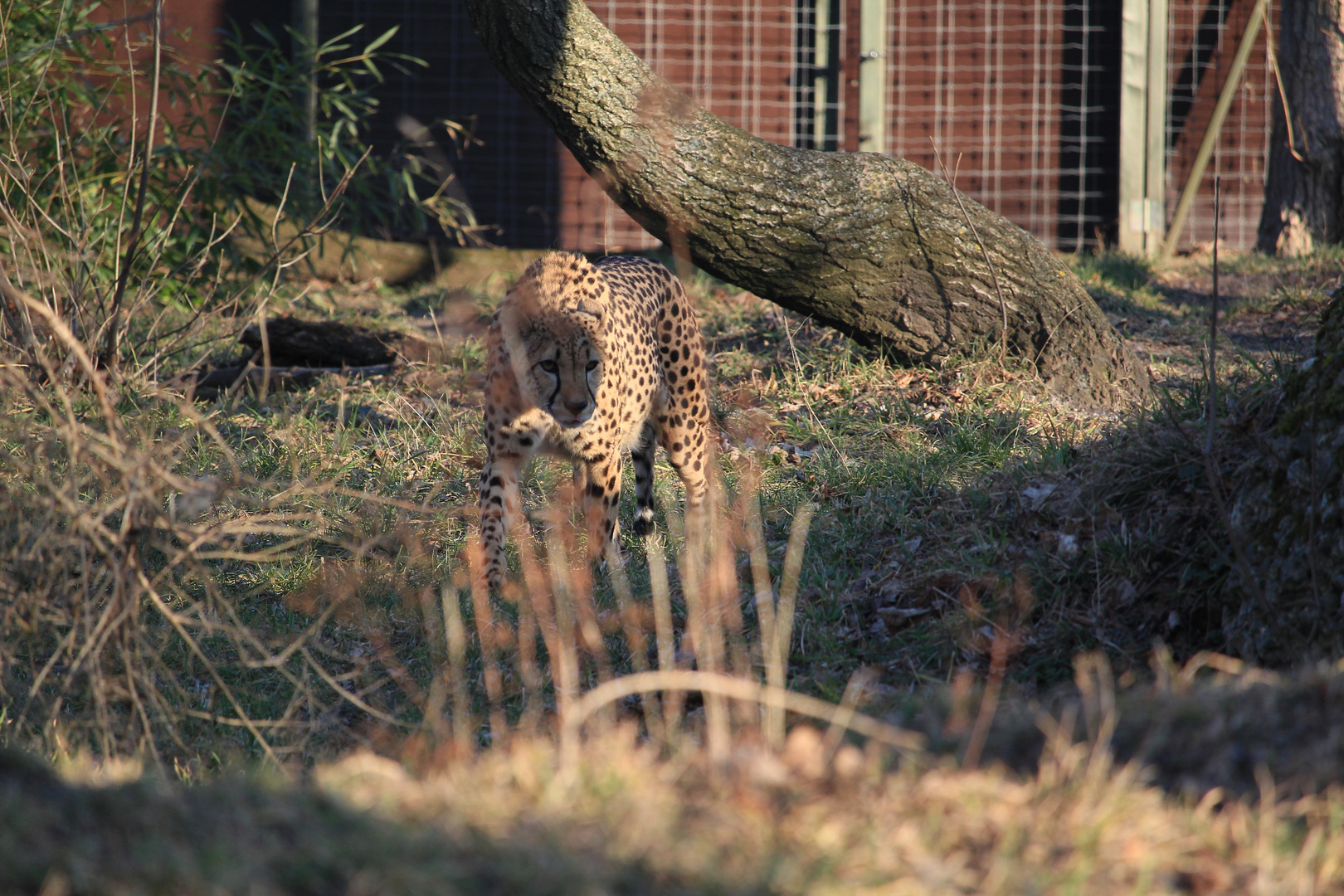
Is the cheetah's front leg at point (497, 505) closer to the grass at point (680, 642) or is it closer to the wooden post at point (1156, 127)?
the grass at point (680, 642)

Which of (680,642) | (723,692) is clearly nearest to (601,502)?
(680,642)

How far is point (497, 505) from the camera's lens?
4219 millimetres

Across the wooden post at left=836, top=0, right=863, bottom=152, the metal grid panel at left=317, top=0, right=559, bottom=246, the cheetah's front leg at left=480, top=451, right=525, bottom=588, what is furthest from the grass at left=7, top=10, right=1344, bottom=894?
the wooden post at left=836, top=0, right=863, bottom=152

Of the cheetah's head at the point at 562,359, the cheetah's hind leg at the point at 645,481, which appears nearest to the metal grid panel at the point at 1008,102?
the cheetah's hind leg at the point at 645,481

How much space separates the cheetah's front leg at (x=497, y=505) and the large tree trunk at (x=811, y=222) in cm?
136

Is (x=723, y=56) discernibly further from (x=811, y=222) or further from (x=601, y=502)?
(x=601, y=502)

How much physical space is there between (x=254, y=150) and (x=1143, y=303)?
6.09m

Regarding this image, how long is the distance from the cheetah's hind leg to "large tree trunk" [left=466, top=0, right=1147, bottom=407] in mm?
849

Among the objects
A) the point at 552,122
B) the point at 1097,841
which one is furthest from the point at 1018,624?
the point at 552,122

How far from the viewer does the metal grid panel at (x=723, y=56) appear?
9.84 m

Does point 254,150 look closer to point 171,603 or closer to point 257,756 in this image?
point 171,603

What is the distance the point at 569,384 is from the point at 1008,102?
7.29 meters

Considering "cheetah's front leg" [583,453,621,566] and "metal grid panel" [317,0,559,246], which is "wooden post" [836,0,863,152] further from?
"cheetah's front leg" [583,453,621,566]

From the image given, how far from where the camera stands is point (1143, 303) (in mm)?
7164
